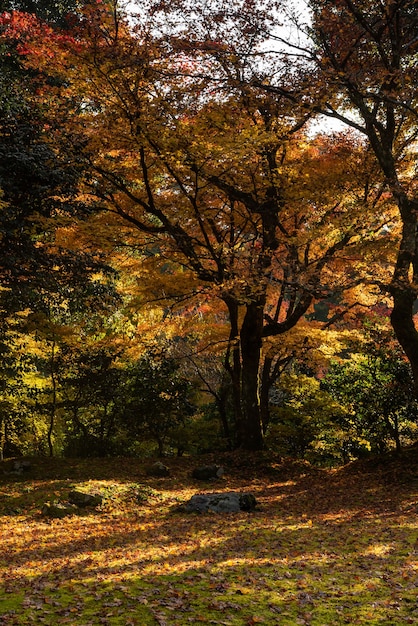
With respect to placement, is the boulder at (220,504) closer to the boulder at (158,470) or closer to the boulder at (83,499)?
the boulder at (83,499)

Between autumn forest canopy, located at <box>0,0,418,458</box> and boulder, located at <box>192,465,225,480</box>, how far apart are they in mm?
1895

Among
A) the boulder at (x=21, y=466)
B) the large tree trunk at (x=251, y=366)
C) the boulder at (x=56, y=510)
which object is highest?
the large tree trunk at (x=251, y=366)

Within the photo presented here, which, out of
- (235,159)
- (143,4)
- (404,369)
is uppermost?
(143,4)

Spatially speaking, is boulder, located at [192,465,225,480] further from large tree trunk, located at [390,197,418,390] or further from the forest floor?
large tree trunk, located at [390,197,418,390]

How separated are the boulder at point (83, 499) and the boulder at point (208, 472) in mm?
3103

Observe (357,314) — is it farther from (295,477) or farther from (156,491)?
(156,491)

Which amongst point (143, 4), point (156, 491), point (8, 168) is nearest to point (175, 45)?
point (143, 4)

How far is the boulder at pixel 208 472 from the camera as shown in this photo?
40.3 feet

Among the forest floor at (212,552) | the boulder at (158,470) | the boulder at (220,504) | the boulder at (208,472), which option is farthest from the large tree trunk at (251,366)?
the boulder at (220,504)

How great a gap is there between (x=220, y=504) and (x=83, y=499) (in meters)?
2.60

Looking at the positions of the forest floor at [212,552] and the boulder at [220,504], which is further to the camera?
the boulder at [220,504]

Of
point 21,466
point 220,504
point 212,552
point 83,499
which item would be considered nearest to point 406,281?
point 220,504

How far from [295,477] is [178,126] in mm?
8597

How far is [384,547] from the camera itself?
20.7 ft
